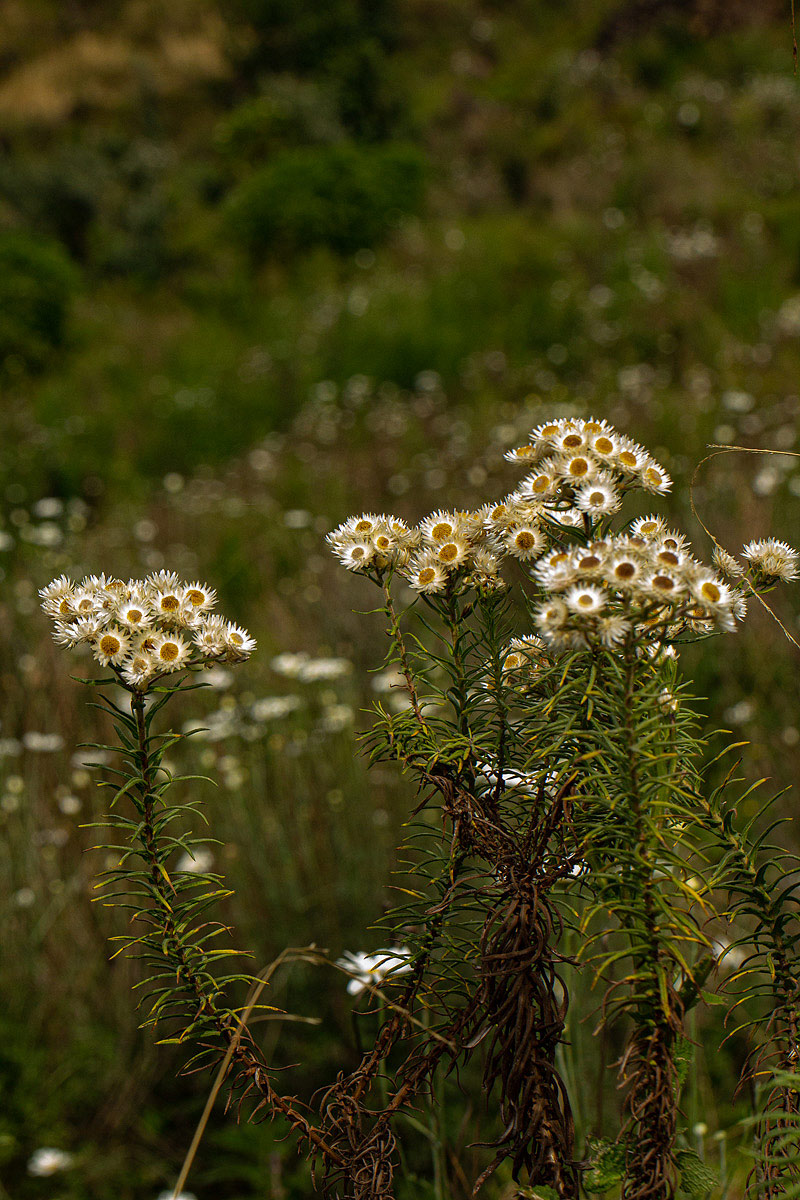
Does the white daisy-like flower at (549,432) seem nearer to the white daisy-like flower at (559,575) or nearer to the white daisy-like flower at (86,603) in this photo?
the white daisy-like flower at (559,575)

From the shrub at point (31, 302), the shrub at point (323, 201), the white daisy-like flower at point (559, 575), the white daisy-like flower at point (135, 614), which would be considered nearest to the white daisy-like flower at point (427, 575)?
the white daisy-like flower at point (559, 575)

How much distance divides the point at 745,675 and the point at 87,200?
12.8 m

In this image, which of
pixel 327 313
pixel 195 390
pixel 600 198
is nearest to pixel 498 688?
pixel 195 390

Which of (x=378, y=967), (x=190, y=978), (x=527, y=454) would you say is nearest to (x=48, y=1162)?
(x=378, y=967)

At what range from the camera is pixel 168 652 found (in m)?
0.69

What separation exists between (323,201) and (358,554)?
11234 mm

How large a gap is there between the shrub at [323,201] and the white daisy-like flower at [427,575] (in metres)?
10.8

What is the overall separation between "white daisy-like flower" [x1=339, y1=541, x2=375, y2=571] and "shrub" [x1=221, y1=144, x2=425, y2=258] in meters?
10.8

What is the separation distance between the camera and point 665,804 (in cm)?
58

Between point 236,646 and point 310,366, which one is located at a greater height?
point 310,366

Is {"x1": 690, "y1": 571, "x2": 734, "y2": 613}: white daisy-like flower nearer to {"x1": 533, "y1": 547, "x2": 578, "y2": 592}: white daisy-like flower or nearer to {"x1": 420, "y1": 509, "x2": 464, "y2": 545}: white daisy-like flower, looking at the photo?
{"x1": 533, "y1": 547, "x2": 578, "y2": 592}: white daisy-like flower

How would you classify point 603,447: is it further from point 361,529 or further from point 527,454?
point 361,529

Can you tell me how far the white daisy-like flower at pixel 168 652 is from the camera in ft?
2.23

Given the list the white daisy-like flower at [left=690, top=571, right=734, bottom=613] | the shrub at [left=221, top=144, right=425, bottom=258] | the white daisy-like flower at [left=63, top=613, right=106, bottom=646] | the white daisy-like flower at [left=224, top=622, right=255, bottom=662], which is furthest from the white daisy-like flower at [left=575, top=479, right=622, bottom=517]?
the shrub at [left=221, top=144, right=425, bottom=258]
